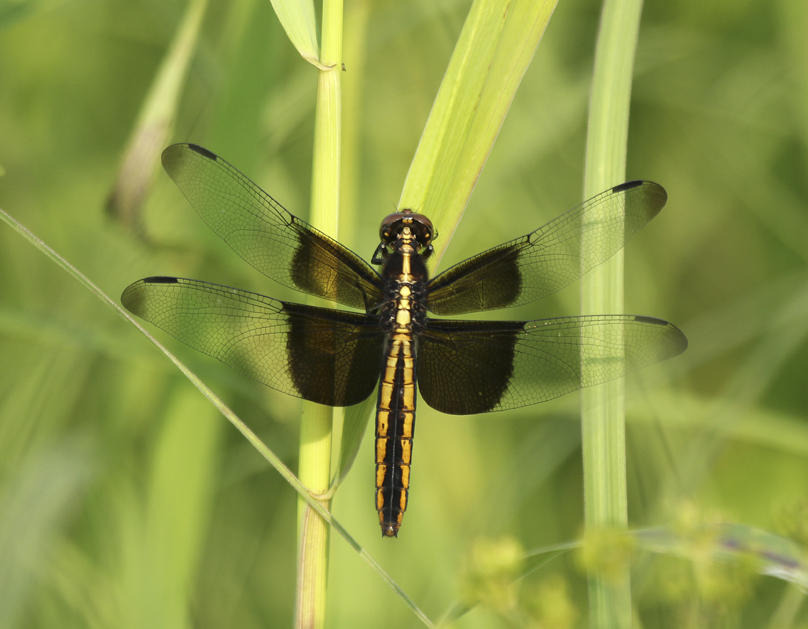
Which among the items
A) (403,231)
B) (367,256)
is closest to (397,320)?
(403,231)

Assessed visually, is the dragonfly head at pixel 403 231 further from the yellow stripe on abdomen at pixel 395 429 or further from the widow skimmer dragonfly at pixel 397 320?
the yellow stripe on abdomen at pixel 395 429

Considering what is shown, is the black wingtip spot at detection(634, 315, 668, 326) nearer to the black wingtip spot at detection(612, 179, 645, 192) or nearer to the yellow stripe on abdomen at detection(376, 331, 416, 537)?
the black wingtip spot at detection(612, 179, 645, 192)

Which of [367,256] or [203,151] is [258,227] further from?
[367,256]

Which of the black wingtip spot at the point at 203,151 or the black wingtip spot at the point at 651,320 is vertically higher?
the black wingtip spot at the point at 203,151

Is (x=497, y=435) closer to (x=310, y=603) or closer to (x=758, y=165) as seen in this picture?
(x=310, y=603)

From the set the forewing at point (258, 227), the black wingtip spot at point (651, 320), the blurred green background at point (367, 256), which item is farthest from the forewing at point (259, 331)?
the black wingtip spot at point (651, 320)

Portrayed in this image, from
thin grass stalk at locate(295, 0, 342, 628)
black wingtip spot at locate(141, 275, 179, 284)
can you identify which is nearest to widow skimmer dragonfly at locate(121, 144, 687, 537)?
black wingtip spot at locate(141, 275, 179, 284)

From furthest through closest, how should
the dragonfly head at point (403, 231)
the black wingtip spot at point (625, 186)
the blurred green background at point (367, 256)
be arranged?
the blurred green background at point (367, 256), the dragonfly head at point (403, 231), the black wingtip spot at point (625, 186)

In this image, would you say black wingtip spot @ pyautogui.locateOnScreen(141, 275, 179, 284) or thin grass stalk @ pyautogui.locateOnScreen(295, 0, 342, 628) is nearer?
thin grass stalk @ pyautogui.locateOnScreen(295, 0, 342, 628)
